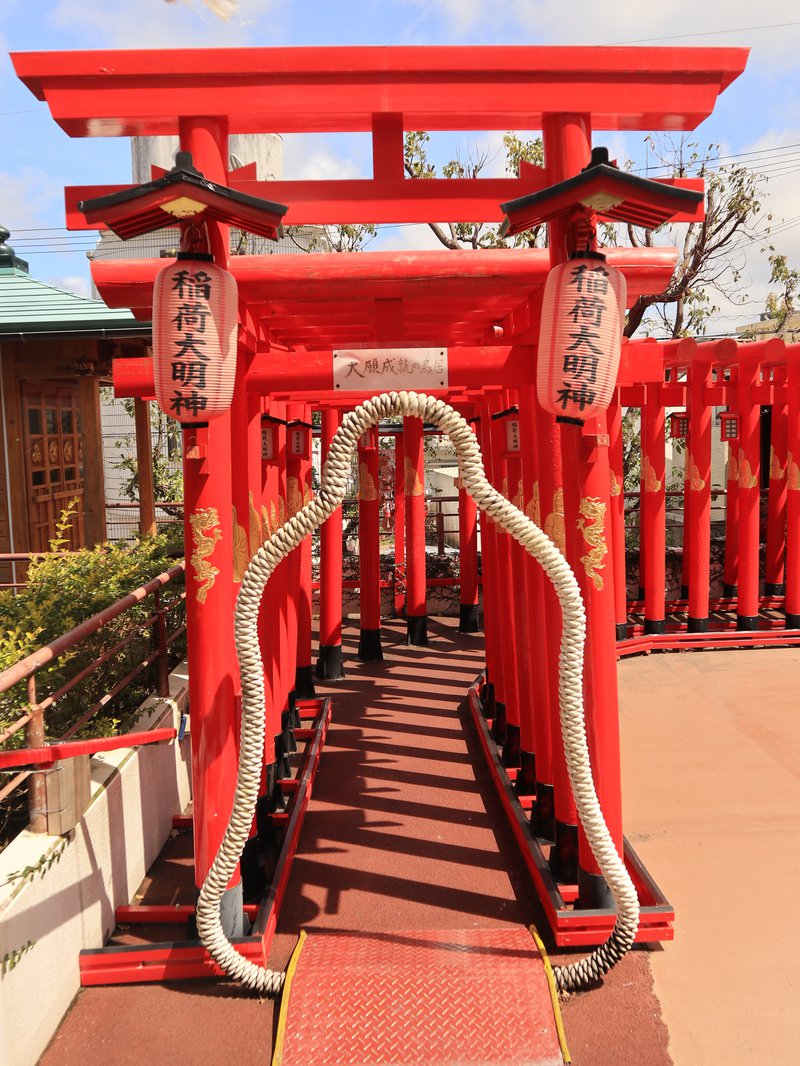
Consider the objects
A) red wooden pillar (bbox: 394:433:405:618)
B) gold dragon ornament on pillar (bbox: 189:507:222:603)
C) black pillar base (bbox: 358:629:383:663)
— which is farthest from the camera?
red wooden pillar (bbox: 394:433:405:618)

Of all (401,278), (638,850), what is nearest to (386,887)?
(638,850)

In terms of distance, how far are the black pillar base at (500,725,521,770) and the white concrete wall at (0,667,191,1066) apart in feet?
7.84

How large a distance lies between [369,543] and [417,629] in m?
1.46

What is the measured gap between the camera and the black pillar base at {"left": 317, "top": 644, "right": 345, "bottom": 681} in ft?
29.5

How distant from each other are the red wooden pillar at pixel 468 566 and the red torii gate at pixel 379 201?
6.00m

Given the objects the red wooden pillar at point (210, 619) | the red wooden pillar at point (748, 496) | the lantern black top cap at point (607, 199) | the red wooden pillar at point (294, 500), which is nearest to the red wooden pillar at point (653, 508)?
the red wooden pillar at point (748, 496)

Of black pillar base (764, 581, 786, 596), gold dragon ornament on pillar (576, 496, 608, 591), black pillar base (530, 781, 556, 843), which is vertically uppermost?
gold dragon ornament on pillar (576, 496, 608, 591)

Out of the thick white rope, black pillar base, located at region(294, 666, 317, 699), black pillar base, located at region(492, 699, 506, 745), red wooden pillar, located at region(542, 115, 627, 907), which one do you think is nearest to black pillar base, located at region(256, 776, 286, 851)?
the thick white rope

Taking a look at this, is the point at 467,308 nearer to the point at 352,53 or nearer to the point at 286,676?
the point at 352,53

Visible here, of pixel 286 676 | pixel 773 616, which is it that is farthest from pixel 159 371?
pixel 773 616

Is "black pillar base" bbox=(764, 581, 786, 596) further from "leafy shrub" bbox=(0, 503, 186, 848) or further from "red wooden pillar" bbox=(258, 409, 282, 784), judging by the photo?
"leafy shrub" bbox=(0, 503, 186, 848)

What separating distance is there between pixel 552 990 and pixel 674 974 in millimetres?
644

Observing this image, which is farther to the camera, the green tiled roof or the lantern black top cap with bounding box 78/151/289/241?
the green tiled roof

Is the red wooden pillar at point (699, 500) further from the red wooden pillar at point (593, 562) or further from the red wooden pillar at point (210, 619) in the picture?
the red wooden pillar at point (210, 619)
